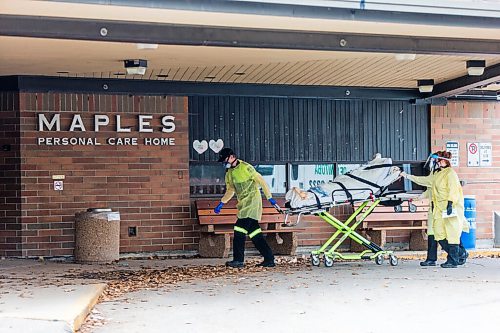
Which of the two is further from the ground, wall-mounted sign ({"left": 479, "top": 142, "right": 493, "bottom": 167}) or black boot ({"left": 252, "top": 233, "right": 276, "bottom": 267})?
wall-mounted sign ({"left": 479, "top": 142, "right": 493, "bottom": 167})

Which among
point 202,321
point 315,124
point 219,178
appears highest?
point 315,124

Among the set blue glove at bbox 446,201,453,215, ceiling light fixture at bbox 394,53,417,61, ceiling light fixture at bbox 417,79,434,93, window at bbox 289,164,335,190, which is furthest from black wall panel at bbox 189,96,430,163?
ceiling light fixture at bbox 394,53,417,61

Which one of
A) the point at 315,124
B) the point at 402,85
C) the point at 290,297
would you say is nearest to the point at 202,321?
the point at 290,297

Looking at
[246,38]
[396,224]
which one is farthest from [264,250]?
[246,38]

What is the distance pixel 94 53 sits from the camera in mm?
12719

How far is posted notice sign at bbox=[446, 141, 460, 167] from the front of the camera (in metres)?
18.1

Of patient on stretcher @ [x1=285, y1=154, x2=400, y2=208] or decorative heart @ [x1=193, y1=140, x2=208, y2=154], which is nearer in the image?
patient on stretcher @ [x1=285, y1=154, x2=400, y2=208]

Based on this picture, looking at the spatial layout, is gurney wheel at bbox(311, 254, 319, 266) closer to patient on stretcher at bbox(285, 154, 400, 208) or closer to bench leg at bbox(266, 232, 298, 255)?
patient on stretcher at bbox(285, 154, 400, 208)

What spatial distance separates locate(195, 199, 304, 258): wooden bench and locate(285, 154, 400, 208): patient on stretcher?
2022 mm

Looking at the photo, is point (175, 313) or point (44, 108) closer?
point (175, 313)

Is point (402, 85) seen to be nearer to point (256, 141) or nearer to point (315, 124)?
point (315, 124)

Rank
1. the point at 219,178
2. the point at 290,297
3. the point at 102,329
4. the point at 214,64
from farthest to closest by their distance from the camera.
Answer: the point at 219,178, the point at 214,64, the point at 290,297, the point at 102,329

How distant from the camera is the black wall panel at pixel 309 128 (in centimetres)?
1642

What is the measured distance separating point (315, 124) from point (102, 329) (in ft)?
29.3
